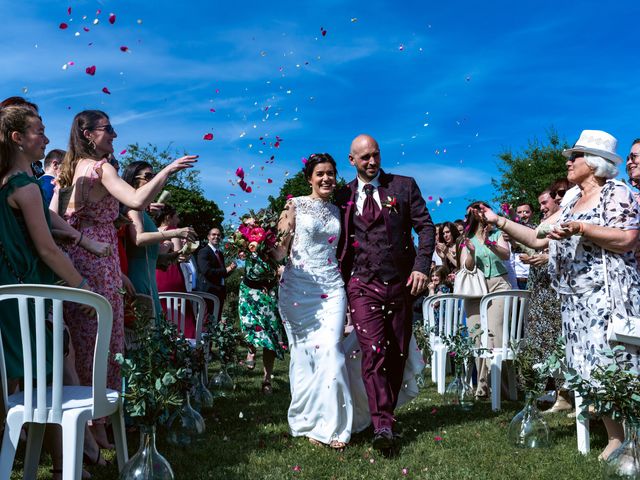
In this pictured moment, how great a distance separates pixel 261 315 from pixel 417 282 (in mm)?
3177

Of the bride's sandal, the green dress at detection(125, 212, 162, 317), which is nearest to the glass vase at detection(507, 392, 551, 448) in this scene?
the bride's sandal

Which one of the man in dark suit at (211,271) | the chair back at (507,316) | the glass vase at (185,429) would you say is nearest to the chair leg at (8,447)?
the glass vase at (185,429)

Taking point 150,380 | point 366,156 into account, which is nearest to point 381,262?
point 366,156

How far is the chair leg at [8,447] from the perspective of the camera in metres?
3.15

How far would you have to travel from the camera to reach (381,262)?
5.29 m

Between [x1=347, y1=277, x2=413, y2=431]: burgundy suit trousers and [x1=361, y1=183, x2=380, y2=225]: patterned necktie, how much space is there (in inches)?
19.7

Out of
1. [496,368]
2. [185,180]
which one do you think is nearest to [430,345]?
[496,368]

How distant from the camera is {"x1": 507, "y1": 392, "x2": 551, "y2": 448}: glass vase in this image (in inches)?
188

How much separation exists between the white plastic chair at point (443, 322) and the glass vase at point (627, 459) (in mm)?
3846

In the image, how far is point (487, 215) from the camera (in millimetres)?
4625

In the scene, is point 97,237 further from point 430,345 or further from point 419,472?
point 430,345

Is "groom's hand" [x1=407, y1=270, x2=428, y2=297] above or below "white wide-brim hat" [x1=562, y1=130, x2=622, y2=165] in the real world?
Result: below

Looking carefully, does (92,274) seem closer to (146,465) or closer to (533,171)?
(146,465)

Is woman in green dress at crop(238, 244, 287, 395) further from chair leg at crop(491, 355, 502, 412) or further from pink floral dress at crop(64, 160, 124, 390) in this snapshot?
pink floral dress at crop(64, 160, 124, 390)
